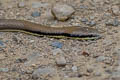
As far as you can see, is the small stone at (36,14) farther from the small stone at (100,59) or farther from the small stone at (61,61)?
the small stone at (100,59)

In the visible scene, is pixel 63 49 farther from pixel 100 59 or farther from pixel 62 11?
pixel 62 11

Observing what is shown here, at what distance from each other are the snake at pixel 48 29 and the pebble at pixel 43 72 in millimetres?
1123

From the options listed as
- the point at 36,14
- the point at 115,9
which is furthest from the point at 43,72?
the point at 115,9

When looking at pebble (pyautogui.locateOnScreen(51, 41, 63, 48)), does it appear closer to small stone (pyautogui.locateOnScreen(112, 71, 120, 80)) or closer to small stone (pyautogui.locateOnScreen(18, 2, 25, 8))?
small stone (pyautogui.locateOnScreen(112, 71, 120, 80))

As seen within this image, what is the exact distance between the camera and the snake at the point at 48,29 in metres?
5.53

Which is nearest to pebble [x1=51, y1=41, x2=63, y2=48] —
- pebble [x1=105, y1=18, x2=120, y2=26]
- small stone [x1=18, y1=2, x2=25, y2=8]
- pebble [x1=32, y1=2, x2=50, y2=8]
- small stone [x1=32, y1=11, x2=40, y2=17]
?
pebble [x1=105, y1=18, x2=120, y2=26]

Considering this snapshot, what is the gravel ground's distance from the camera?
4.52 m

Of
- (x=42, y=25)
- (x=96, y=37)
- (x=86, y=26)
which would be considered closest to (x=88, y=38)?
(x=96, y=37)

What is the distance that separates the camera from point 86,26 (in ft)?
19.7

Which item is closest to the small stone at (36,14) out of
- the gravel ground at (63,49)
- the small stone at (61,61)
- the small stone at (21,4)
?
the gravel ground at (63,49)

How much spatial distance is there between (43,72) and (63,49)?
81 centimetres

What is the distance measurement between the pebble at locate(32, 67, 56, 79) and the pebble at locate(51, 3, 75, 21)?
5.20 ft

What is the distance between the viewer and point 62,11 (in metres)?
5.89

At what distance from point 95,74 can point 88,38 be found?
1.23m
